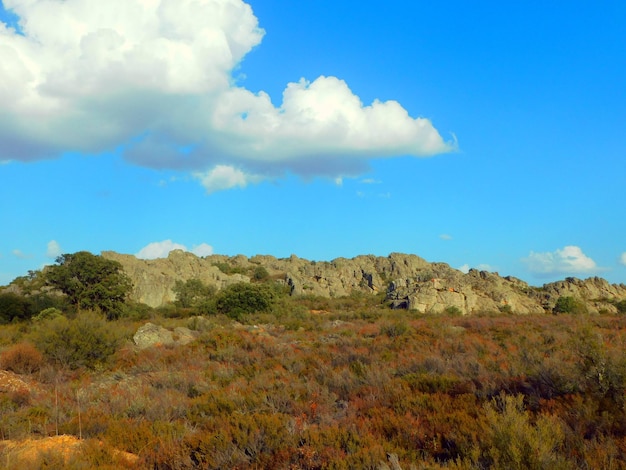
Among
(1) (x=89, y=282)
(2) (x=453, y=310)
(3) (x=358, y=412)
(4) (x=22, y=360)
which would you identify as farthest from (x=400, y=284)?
(3) (x=358, y=412)

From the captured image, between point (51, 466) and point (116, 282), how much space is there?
104 feet

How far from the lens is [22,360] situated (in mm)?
15109

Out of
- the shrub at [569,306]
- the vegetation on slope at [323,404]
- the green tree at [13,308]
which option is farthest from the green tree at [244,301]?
the shrub at [569,306]

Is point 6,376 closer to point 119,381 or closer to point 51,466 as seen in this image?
point 119,381

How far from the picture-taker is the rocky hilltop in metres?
41.3

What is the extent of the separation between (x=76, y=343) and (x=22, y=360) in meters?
1.71

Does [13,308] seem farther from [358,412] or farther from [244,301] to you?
[358,412]

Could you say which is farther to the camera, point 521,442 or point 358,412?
point 358,412

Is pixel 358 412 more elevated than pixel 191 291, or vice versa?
pixel 191 291

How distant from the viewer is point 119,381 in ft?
45.1

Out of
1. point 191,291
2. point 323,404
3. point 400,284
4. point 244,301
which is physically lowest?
point 323,404

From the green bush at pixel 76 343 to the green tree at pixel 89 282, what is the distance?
1715cm

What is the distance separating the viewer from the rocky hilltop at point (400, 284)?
41.3 metres

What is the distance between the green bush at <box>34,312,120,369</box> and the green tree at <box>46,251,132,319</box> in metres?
17.1
